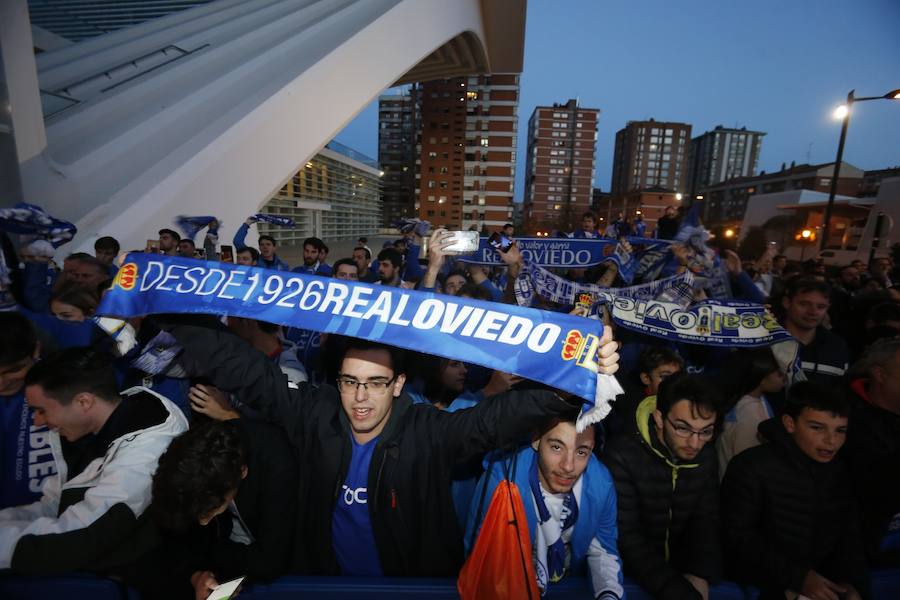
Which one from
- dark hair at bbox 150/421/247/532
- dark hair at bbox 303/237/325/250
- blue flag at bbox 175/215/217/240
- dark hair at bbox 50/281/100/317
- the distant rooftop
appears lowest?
dark hair at bbox 150/421/247/532

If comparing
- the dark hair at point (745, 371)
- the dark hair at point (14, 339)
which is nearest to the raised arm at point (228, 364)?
the dark hair at point (14, 339)

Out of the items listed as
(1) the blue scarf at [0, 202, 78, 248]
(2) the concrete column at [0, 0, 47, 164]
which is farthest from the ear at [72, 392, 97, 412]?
(2) the concrete column at [0, 0, 47, 164]

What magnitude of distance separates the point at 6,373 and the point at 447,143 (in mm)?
56899

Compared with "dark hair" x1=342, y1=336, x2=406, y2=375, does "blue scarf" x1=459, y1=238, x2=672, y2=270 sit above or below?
above

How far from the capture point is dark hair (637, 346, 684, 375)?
9.12ft

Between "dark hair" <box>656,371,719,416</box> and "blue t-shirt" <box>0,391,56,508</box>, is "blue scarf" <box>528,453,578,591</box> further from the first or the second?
"blue t-shirt" <box>0,391,56,508</box>

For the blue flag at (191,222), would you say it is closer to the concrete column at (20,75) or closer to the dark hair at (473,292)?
the concrete column at (20,75)

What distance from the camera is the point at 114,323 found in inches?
76.1

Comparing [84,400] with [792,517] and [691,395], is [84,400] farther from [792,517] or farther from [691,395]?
[792,517]

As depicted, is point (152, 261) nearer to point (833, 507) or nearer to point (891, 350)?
point (833, 507)

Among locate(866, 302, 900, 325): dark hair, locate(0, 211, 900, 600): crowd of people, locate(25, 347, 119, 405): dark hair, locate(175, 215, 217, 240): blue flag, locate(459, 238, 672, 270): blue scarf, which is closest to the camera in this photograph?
locate(0, 211, 900, 600): crowd of people

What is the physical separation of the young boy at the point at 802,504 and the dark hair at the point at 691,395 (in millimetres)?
408

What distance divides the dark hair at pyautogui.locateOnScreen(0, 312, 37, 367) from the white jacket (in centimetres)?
62

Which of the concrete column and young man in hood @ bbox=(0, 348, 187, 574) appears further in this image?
the concrete column
